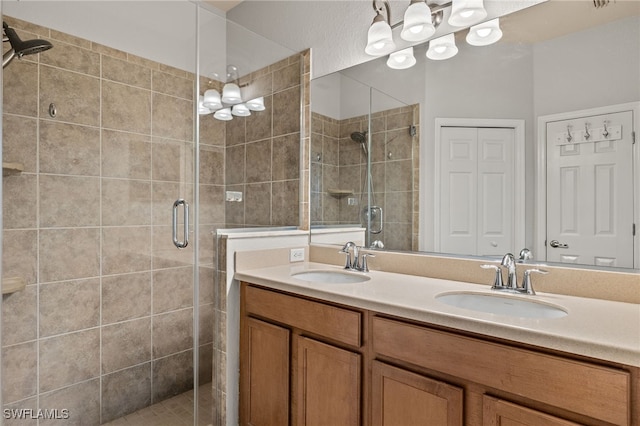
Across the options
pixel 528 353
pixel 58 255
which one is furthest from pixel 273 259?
pixel 528 353

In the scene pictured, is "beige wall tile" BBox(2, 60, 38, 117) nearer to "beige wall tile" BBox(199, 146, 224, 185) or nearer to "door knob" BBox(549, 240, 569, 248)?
"beige wall tile" BBox(199, 146, 224, 185)

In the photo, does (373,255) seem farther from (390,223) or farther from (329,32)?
(329,32)

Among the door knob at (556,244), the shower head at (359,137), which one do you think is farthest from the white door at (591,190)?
the shower head at (359,137)

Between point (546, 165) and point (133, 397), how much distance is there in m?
2.44

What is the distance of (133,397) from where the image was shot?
204 cm

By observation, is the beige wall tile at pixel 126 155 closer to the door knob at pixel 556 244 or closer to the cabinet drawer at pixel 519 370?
the cabinet drawer at pixel 519 370

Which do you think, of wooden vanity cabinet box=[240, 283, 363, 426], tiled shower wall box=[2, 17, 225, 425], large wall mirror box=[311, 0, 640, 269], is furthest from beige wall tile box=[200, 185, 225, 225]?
large wall mirror box=[311, 0, 640, 269]

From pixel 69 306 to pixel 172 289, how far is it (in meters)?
0.51

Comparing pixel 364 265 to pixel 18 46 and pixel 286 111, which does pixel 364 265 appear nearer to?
pixel 286 111

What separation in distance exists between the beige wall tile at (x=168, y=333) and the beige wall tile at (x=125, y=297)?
0.34 ft

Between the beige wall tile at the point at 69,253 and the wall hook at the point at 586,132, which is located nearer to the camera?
the wall hook at the point at 586,132

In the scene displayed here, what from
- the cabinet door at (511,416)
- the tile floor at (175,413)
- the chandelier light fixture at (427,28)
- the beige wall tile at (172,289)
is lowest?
the tile floor at (175,413)

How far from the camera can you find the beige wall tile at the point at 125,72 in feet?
6.41

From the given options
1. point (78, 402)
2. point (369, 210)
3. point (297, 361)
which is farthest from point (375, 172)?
point (78, 402)
